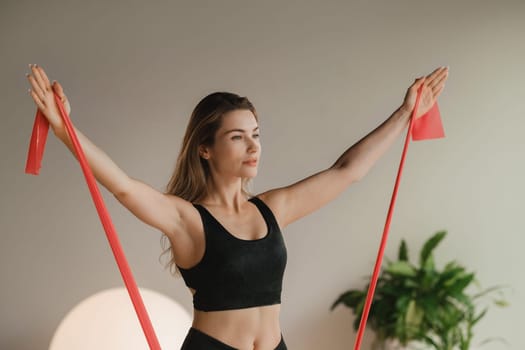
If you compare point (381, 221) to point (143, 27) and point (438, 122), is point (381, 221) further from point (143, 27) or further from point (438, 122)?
point (438, 122)

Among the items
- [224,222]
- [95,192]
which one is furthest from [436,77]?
[95,192]

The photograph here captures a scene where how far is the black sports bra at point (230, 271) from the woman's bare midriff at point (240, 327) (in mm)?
18

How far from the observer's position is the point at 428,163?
4.24 m

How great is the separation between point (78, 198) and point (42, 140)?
2.48 meters

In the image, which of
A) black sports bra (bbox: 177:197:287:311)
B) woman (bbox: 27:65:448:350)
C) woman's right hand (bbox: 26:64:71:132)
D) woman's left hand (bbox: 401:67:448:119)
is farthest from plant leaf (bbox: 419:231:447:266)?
woman's right hand (bbox: 26:64:71:132)

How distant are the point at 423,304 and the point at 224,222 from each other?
247cm

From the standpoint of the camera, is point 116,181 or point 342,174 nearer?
point 116,181

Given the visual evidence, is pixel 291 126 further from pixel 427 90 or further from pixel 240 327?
pixel 240 327

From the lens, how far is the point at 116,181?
1538 mm

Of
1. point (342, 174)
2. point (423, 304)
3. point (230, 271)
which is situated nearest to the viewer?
point (230, 271)

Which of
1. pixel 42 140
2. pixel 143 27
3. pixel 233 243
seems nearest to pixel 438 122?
pixel 233 243

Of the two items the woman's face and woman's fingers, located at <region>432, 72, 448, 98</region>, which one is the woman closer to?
the woman's face

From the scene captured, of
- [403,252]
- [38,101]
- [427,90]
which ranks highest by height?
[427,90]

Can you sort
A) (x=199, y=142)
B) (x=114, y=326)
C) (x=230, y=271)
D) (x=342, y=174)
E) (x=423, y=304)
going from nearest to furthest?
1. (x=230, y=271)
2. (x=199, y=142)
3. (x=342, y=174)
4. (x=114, y=326)
5. (x=423, y=304)
